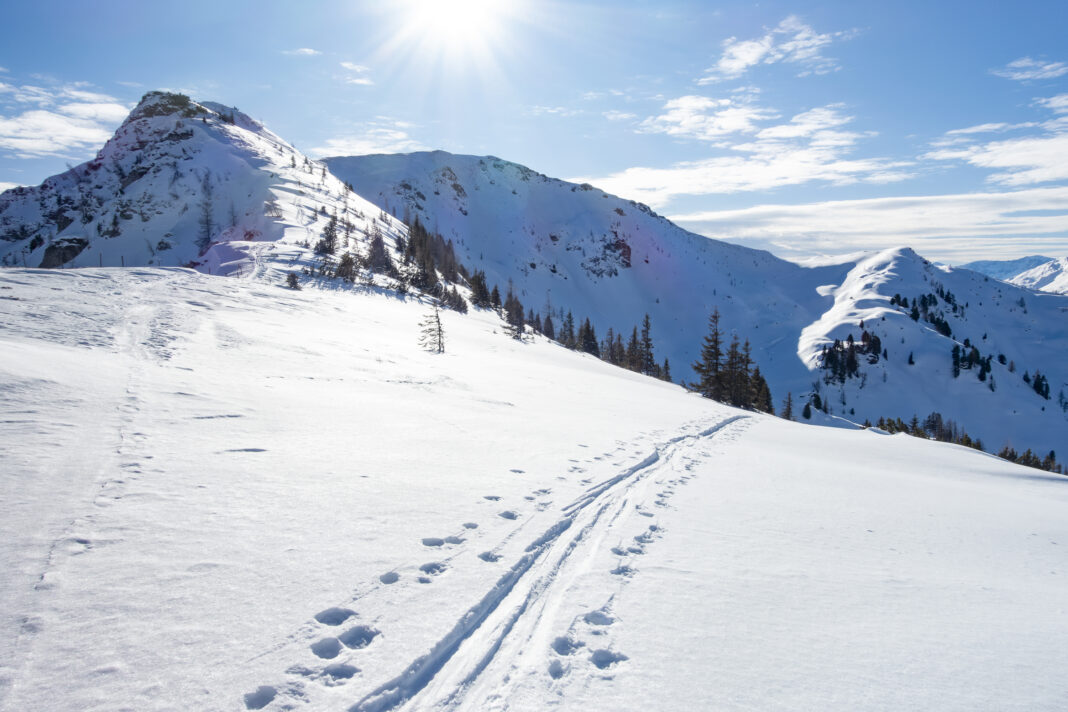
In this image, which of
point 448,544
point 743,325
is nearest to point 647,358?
point 448,544

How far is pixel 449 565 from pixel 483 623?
0.79m

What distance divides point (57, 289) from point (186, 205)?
161 feet

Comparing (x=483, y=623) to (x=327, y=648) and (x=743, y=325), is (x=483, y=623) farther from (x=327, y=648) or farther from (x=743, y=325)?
(x=743, y=325)

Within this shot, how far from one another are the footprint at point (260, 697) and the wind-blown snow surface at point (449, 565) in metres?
0.01

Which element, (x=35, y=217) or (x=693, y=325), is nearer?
(x=35, y=217)

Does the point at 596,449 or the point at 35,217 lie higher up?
the point at 35,217

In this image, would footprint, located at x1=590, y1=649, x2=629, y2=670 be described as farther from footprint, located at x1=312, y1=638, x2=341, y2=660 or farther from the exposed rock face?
the exposed rock face

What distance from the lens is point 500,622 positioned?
384 cm

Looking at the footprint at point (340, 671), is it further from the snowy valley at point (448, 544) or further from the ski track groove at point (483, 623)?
the ski track groove at point (483, 623)

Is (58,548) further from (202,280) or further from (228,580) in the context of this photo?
(202,280)

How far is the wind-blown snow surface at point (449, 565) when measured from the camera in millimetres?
3014

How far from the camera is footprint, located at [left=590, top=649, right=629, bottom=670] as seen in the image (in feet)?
11.2

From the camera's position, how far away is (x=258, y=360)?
1227cm

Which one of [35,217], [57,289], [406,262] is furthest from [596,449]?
[35,217]
